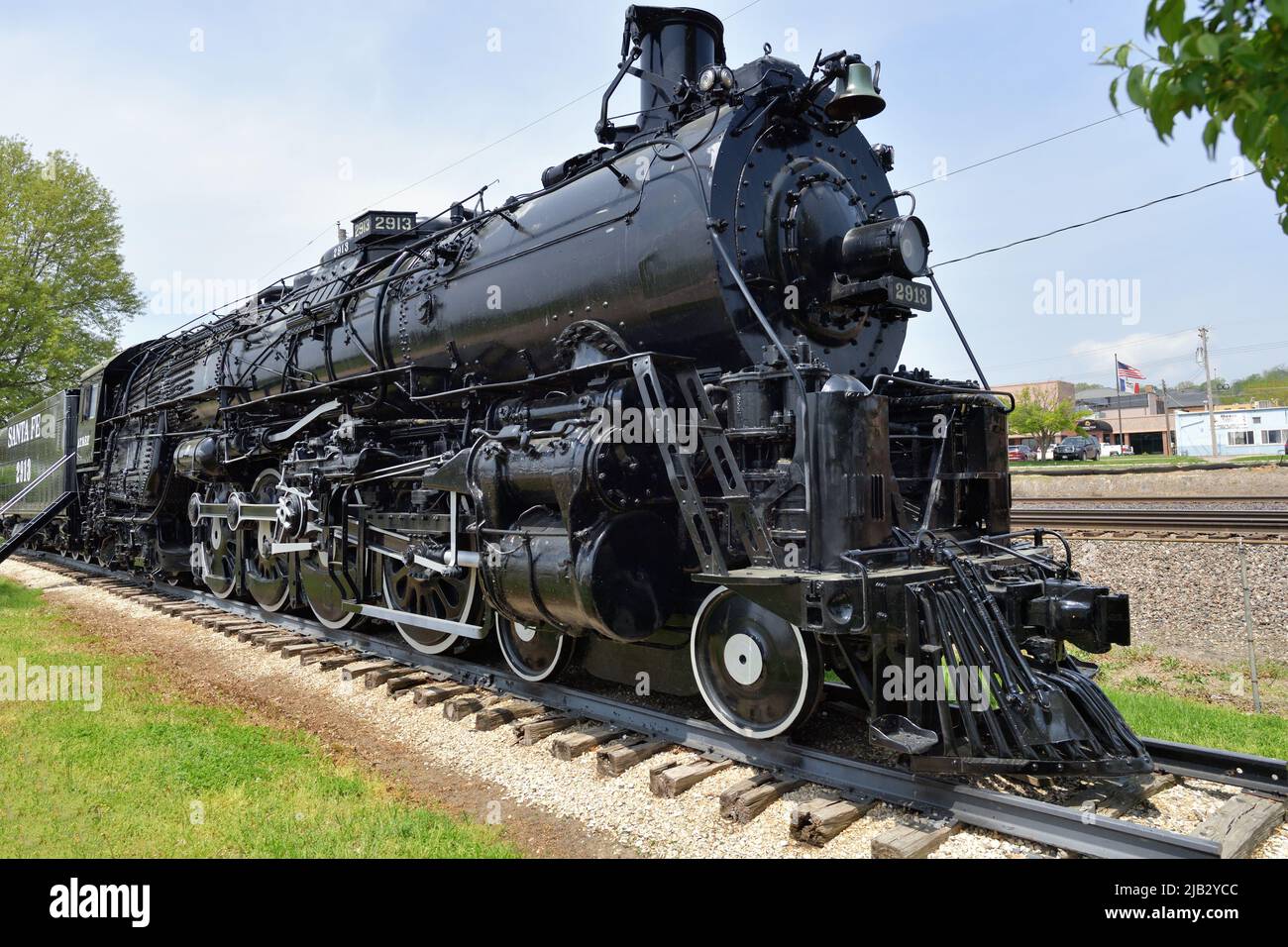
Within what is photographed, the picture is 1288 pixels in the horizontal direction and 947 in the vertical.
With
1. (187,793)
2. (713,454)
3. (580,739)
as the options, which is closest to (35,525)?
(187,793)

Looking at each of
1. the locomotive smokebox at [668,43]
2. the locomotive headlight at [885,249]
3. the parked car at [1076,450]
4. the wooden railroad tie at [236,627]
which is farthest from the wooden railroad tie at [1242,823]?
the parked car at [1076,450]

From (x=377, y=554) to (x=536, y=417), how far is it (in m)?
2.80

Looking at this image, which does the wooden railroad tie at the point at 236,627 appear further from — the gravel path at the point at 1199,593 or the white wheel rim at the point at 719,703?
the gravel path at the point at 1199,593

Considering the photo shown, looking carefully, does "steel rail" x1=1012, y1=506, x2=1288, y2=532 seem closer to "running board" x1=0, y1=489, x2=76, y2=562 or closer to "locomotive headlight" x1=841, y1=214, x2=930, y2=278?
"locomotive headlight" x1=841, y1=214, x2=930, y2=278

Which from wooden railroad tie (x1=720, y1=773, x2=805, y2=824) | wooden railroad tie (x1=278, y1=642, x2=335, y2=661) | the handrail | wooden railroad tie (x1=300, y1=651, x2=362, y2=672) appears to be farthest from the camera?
the handrail

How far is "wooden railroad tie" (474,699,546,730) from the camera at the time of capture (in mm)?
6055

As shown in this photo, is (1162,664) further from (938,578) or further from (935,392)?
(938,578)

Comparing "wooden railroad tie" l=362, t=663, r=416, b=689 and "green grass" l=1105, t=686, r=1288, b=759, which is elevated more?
"wooden railroad tie" l=362, t=663, r=416, b=689

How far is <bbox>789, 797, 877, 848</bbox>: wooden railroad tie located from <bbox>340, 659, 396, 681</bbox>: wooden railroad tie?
182 inches

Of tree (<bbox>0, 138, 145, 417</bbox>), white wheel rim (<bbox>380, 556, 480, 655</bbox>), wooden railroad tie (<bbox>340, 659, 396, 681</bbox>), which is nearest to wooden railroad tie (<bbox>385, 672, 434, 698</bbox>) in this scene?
white wheel rim (<bbox>380, 556, 480, 655</bbox>)

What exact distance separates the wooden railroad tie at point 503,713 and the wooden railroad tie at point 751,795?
6.71 ft

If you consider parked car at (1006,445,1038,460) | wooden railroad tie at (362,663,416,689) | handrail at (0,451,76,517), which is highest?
parked car at (1006,445,1038,460)

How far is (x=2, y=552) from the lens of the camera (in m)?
14.2

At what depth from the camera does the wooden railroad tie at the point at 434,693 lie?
6633 millimetres
